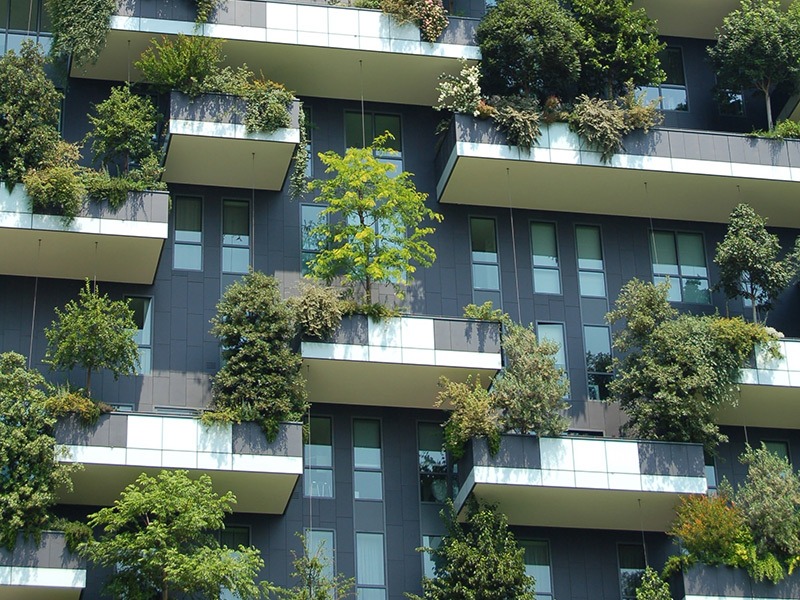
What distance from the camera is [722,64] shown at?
4597 cm

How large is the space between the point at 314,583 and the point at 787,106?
19.5 meters

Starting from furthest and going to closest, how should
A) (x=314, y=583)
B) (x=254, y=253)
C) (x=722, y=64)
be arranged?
(x=722, y=64) → (x=254, y=253) → (x=314, y=583)

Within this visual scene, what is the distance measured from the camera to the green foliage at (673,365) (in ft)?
133

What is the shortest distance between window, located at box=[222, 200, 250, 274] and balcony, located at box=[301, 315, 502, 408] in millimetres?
3709

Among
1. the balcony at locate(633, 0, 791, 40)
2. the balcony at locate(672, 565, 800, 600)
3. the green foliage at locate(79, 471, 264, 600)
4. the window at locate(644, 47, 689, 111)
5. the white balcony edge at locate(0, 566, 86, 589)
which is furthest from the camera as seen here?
the window at locate(644, 47, 689, 111)

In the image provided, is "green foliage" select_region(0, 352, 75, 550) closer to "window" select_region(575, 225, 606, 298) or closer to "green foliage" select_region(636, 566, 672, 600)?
"green foliage" select_region(636, 566, 672, 600)

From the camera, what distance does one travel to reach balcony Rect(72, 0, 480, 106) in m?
43.0

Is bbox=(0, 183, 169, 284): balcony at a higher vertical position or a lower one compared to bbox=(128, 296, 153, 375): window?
higher

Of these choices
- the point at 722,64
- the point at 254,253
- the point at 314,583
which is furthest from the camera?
the point at 722,64

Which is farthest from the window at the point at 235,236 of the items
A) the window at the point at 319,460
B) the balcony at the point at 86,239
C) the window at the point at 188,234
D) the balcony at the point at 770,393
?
the balcony at the point at 770,393

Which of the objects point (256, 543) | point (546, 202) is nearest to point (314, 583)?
point (256, 543)

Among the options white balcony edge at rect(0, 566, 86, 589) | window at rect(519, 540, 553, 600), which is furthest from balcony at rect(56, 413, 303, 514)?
window at rect(519, 540, 553, 600)

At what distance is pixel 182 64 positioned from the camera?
138 feet

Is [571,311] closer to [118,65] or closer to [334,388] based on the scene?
[334,388]
